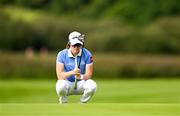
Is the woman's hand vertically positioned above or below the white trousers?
above

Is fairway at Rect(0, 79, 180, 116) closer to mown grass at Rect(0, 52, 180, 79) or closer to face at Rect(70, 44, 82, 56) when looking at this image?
face at Rect(70, 44, 82, 56)

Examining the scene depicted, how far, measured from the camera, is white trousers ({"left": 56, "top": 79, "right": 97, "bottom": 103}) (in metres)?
12.1

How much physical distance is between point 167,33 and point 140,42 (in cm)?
275

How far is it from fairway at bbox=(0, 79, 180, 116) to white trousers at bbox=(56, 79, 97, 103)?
0.31m

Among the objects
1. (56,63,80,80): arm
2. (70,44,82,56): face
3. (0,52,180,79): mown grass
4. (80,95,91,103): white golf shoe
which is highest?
(0,52,180,79): mown grass

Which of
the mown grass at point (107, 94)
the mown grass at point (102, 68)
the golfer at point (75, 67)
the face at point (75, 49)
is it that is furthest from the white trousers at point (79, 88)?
the mown grass at point (102, 68)

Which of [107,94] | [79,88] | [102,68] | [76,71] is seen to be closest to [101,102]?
[107,94]

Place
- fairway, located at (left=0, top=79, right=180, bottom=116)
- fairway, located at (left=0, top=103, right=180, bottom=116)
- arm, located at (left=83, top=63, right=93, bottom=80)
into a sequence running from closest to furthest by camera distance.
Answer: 1. fairway, located at (left=0, top=103, right=180, bottom=116)
2. fairway, located at (left=0, top=79, right=180, bottom=116)
3. arm, located at (left=83, top=63, right=93, bottom=80)

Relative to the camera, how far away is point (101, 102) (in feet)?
59.2

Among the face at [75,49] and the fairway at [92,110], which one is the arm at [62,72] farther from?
the fairway at [92,110]

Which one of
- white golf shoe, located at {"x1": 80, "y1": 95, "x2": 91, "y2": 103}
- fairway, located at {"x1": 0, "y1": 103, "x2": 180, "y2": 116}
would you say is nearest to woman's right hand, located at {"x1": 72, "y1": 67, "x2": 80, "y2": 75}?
white golf shoe, located at {"x1": 80, "y1": 95, "x2": 91, "y2": 103}

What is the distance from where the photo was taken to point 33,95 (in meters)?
22.5

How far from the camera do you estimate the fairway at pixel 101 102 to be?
1016 centimetres

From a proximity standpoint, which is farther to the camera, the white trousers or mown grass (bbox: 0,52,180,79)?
mown grass (bbox: 0,52,180,79)
